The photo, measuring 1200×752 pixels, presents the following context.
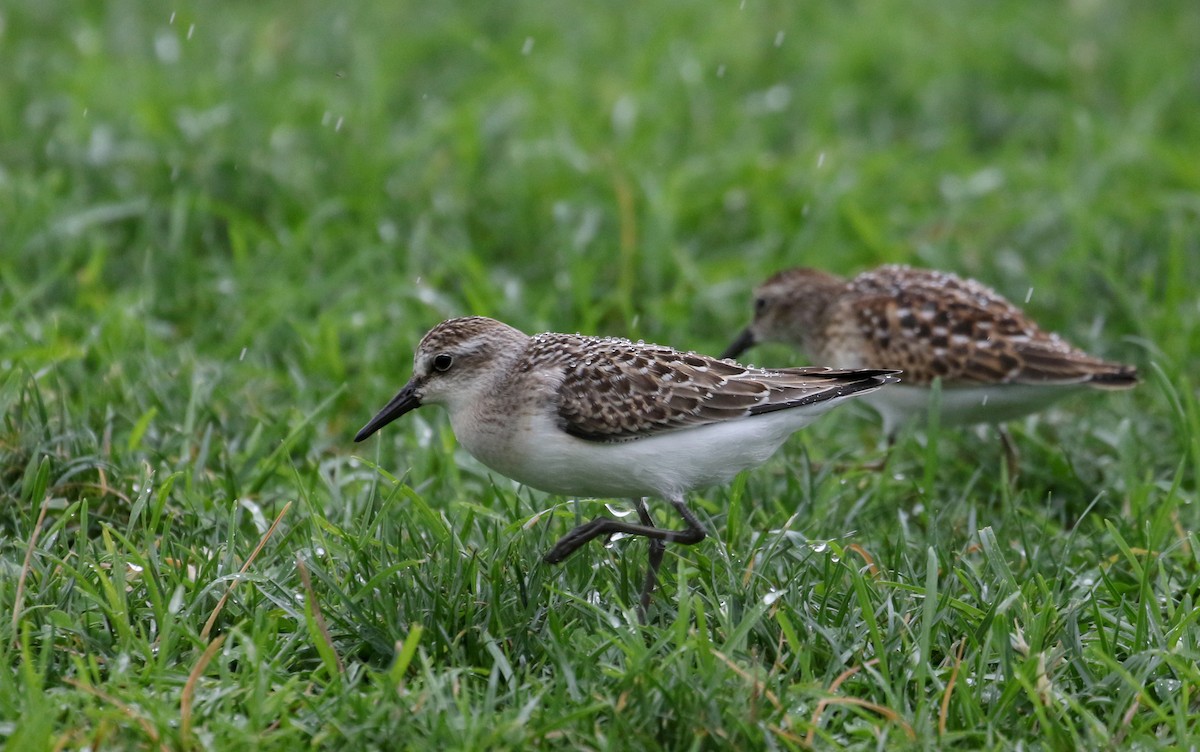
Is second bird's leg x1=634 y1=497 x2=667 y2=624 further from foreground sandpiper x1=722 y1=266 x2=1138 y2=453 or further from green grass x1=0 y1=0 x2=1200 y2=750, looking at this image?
foreground sandpiper x1=722 y1=266 x2=1138 y2=453

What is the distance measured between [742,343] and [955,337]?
1281mm

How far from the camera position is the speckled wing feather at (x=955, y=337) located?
7.11 meters

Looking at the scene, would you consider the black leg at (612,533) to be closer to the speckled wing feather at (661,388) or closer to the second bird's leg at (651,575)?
the second bird's leg at (651,575)

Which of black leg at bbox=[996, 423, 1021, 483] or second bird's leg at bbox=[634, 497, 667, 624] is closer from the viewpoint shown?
second bird's leg at bbox=[634, 497, 667, 624]

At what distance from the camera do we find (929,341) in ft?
24.3

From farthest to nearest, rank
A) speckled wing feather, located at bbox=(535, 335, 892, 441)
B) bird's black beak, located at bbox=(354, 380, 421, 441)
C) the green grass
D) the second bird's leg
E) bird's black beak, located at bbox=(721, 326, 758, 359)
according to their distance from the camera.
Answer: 1. bird's black beak, located at bbox=(721, 326, 758, 359)
2. bird's black beak, located at bbox=(354, 380, 421, 441)
3. speckled wing feather, located at bbox=(535, 335, 892, 441)
4. the second bird's leg
5. the green grass

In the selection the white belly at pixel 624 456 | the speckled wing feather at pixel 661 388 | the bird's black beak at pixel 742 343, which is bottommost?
the bird's black beak at pixel 742 343

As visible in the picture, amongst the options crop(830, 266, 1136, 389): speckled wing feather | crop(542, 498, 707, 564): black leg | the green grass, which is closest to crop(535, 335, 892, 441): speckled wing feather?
crop(542, 498, 707, 564): black leg

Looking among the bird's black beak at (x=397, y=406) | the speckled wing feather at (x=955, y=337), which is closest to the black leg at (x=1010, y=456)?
the speckled wing feather at (x=955, y=337)

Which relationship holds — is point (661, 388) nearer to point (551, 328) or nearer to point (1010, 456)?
point (1010, 456)

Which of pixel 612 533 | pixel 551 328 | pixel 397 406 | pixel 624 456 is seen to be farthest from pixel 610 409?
pixel 551 328

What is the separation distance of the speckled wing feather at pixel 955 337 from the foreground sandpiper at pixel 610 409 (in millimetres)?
1435

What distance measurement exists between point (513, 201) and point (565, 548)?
4389 mm

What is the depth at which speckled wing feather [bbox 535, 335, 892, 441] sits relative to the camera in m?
5.46
